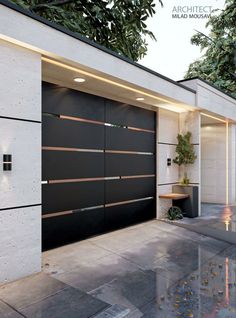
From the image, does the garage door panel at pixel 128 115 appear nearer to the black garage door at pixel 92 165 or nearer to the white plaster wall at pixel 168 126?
the black garage door at pixel 92 165

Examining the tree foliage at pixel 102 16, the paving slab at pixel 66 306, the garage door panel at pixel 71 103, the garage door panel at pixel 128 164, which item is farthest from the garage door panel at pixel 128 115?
the paving slab at pixel 66 306

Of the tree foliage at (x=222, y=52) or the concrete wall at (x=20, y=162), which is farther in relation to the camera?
the tree foliage at (x=222, y=52)

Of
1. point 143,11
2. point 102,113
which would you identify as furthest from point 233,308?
point 143,11

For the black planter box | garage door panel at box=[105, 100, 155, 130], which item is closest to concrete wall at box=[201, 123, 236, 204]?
the black planter box

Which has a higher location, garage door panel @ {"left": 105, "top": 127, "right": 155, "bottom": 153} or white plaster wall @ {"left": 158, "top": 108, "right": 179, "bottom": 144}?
white plaster wall @ {"left": 158, "top": 108, "right": 179, "bottom": 144}

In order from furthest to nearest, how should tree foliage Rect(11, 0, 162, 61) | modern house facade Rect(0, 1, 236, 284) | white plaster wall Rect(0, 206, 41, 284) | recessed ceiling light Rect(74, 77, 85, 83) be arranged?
tree foliage Rect(11, 0, 162, 61) < recessed ceiling light Rect(74, 77, 85, 83) < modern house facade Rect(0, 1, 236, 284) < white plaster wall Rect(0, 206, 41, 284)

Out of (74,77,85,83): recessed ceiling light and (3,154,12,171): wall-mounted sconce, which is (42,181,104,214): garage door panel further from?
(74,77,85,83): recessed ceiling light

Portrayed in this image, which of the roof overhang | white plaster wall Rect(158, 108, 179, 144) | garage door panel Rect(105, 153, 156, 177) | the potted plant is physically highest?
the roof overhang

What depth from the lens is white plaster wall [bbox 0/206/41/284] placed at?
11.8 feet

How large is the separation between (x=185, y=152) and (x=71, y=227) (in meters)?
4.18

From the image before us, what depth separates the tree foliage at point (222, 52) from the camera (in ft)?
44.2

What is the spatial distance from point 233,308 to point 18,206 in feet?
9.98

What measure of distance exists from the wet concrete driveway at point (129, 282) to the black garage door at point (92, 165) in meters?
0.54

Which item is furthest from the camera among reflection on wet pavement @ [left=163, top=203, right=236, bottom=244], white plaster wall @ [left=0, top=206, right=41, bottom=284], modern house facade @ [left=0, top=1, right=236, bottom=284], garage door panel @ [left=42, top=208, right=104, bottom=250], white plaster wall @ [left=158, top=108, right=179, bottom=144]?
white plaster wall @ [left=158, top=108, right=179, bottom=144]
